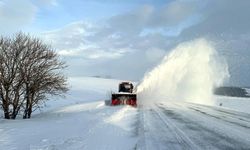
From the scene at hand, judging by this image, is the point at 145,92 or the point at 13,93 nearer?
the point at 13,93

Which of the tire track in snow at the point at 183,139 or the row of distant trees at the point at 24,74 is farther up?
the row of distant trees at the point at 24,74

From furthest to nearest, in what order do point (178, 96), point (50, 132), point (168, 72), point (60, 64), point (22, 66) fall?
point (178, 96) < point (168, 72) < point (60, 64) < point (22, 66) < point (50, 132)

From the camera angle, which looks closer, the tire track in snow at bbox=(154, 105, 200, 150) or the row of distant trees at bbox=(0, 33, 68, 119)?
the tire track in snow at bbox=(154, 105, 200, 150)

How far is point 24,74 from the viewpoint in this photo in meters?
23.4

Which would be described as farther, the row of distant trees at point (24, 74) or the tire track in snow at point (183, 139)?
the row of distant trees at point (24, 74)

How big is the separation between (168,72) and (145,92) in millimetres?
5424

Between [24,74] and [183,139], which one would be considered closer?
[183,139]

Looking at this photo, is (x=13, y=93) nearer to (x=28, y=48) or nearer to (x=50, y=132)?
(x=28, y=48)

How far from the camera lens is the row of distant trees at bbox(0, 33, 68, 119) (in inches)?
901

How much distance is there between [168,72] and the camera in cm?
4784

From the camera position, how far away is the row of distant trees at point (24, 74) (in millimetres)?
22891

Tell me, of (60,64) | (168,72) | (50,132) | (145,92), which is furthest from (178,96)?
(50,132)

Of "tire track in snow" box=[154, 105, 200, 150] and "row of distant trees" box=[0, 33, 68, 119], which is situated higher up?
"row of distant trees" box=[0, 33, 68, 119]

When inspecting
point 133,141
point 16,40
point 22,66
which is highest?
point 16,40
